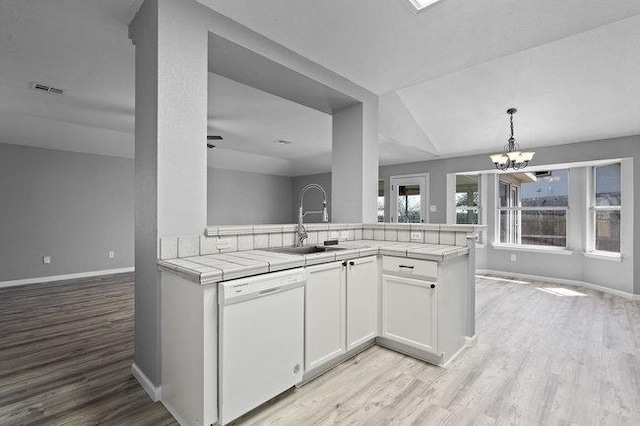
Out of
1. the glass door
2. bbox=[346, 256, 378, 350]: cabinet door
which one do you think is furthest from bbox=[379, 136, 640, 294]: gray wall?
bbox=[346, 256, 378, 350]: cabinet door

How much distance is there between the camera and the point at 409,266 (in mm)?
2328

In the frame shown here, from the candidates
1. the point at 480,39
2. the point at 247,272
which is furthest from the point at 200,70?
the point at 480,39

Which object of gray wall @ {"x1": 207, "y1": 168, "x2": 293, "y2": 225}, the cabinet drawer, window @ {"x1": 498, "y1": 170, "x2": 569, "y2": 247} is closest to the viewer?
the cabinet drawer

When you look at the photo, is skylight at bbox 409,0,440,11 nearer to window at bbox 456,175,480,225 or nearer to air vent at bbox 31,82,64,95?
air vent at bbox 31,82,64,95

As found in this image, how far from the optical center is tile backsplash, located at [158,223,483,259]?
6.34ft

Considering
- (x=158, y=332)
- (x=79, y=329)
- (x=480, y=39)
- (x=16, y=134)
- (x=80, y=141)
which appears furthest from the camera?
(x=80, y=141)

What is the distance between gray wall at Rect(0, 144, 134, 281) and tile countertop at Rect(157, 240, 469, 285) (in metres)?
4.77

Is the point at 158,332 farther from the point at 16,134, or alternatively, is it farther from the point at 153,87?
the point at 16,134

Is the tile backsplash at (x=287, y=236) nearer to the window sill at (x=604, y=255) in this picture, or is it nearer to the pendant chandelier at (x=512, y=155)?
the pendant chandelier at (x=512, y=155)

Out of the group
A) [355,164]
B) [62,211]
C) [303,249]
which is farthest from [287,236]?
[62,211]

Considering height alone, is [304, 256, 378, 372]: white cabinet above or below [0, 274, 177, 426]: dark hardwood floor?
above

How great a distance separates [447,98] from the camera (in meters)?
4.20

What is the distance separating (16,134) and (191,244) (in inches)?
185

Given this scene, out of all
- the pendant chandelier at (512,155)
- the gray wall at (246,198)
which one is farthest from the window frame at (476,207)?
the gray wall at (246,198)
